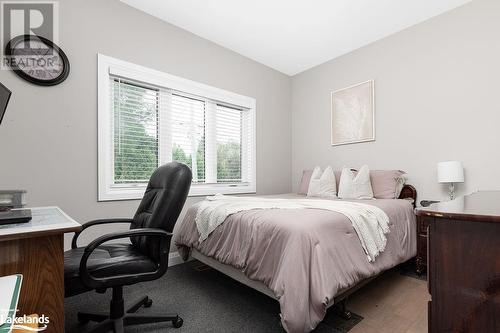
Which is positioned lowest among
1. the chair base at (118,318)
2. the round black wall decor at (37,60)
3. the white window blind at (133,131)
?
the chair base at (118,318)

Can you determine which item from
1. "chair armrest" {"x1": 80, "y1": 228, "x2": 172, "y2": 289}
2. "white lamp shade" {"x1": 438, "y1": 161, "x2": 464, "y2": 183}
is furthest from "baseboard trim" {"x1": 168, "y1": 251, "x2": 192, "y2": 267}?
"white lamp shade" {"x1": 438, "y1": 161, "x2": 464, "y2": 183}

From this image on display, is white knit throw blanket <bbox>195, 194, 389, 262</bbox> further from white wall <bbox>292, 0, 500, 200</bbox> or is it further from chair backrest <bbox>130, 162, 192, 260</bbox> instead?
white wall <bbox>292, 0, 500, 200</bbox>

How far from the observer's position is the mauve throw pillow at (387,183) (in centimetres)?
273

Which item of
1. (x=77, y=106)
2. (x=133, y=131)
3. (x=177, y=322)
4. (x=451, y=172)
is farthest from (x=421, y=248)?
(x=77, y=106)

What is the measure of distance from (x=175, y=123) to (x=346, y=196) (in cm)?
219

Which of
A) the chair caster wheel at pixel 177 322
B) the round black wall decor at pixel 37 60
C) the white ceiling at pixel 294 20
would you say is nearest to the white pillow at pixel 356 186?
the white ceiling at pixel 294 20

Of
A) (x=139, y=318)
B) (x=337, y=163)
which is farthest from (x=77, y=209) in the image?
(x=337, y=163)

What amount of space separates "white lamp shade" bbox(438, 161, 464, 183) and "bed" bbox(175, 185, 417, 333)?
0.76 meters

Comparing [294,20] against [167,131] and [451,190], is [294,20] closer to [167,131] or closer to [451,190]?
[167,131]

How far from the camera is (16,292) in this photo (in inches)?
23.4

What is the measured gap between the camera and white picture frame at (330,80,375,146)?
3.23 meters

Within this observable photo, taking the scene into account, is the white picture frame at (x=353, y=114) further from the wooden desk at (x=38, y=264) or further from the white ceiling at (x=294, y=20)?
the wooden desk at (x=38, y=264)

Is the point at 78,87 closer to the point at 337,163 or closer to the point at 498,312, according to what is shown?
the point at 498,312

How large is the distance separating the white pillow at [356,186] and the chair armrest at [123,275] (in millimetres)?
2169
